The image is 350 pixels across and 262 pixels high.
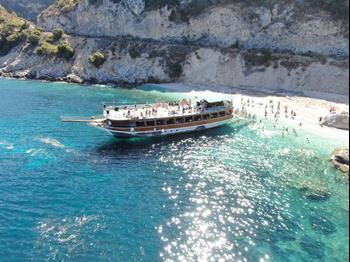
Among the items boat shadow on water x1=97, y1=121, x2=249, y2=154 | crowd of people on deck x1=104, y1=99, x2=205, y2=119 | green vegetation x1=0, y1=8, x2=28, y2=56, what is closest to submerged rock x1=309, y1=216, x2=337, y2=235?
boat shadow on water x1=97, y1=121, x2=249, y2=154

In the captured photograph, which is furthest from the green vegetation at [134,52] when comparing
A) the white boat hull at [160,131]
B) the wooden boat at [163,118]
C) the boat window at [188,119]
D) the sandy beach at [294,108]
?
the boat window at [188,119]

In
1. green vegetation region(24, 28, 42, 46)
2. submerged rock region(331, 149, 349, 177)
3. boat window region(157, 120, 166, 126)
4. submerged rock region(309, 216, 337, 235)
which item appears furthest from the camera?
green vegetation region(24, 28, 42, 46)

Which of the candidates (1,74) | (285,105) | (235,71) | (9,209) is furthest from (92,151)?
(1,74)

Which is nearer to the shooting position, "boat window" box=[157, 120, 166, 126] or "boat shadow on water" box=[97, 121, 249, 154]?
"boat shadow on water" box=[97, 121, 249, 154]

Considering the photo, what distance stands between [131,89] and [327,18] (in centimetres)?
6018

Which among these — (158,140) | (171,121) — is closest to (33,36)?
(171,121)

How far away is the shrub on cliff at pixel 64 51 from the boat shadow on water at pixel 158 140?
7417cm

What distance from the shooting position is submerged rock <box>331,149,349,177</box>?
169 ft

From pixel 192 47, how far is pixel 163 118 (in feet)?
189

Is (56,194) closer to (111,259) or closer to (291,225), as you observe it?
(111,259)

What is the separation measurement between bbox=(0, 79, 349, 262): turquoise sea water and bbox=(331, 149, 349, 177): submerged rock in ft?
3.79

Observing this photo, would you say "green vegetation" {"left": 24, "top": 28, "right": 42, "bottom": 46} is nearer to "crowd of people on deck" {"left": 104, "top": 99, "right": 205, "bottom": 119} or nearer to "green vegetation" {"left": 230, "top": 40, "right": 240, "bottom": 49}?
"green vegetation" {"left": 230, "top": 40, "right": 240, "bottom": 49}

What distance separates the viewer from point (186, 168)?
51.8 metres

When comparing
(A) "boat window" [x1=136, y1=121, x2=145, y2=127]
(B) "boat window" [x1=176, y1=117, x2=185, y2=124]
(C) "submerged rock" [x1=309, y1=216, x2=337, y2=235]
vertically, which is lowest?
(C) "submerged rock" [x1=309, y1=216, x2=337, y2=235]
